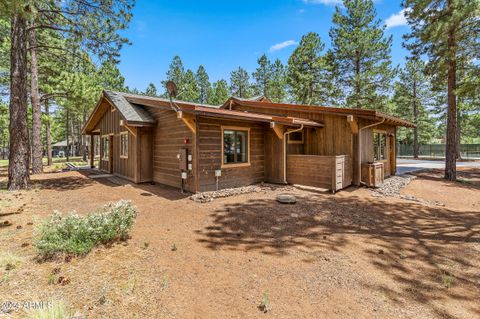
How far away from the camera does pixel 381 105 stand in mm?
21297

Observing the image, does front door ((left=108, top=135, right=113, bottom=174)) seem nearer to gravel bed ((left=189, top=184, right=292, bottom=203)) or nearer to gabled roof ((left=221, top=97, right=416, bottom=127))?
gabled roof ((left=221, top=97, right=416, bottom=127))

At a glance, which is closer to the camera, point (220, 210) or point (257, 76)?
point (220, 210)

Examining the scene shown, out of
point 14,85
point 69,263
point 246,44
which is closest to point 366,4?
point 246,44

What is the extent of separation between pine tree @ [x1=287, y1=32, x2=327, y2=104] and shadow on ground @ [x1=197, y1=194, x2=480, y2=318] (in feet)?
61.3

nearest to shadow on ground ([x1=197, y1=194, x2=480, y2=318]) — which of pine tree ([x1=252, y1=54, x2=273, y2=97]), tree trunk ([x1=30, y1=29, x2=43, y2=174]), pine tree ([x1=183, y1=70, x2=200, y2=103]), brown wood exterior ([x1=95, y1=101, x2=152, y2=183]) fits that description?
brown wood exterior ([x1=95, y1=101, x2=152, y2=183])

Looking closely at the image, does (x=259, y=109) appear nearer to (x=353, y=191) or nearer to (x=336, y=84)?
(x=353, y=191)

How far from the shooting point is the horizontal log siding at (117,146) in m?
10.8

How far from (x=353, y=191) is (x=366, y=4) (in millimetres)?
19143

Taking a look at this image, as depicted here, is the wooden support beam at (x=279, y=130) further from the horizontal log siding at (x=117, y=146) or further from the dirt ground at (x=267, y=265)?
the horizontal log siding at (x=117, y=146)

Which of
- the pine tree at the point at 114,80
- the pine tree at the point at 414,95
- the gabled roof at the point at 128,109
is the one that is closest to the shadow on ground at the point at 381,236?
the gabled roof at the point at 128,109

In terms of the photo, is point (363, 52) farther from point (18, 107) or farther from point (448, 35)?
point (18, 107)

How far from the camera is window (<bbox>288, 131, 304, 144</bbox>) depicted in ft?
33.2

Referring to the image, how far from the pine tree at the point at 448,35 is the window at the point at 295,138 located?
7331mm

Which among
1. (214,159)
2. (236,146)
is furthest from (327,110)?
(214,159)
